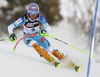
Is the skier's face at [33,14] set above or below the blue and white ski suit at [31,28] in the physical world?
above

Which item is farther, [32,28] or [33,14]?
[32,28]

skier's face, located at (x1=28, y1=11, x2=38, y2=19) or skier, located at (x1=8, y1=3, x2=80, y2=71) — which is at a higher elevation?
skier's face, located at (x1=28, y1=11, x2=38, y2=19)

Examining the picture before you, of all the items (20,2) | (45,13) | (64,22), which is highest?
(20,2)

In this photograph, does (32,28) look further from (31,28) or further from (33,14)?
(33,14)

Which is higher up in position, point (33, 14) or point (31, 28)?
point (33, 14)

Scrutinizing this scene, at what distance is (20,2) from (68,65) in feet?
13.5

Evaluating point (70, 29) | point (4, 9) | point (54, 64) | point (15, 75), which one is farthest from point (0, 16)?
point (15, 75)

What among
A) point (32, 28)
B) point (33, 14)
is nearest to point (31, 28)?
point (32, 28)

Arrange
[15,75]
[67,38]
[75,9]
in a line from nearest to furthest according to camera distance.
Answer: [15,75] → [67,38] → [75,9]

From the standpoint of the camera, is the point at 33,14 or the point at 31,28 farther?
the point at 31,28

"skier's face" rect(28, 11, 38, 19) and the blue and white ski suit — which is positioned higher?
"skier's face" rect(28, 11, 38, 19)

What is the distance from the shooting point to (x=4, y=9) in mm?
5535

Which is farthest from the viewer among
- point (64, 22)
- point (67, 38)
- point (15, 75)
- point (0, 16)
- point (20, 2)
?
point (64, 22)

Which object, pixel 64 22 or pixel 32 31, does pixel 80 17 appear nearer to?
pixel 64 22
